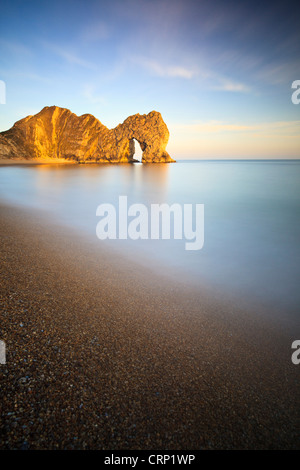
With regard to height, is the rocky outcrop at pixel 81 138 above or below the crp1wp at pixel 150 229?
above

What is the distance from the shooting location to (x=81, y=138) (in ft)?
316

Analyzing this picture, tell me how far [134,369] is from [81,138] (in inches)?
4368

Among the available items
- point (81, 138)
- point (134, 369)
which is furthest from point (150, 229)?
point (81, 138)

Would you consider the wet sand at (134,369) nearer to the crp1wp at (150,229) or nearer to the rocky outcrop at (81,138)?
the crp1wp at (150,229)

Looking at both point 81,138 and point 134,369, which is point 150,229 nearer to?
point 134,369

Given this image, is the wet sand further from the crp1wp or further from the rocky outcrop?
the rocky outcrop

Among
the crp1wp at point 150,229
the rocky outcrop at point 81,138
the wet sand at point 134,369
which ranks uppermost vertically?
the rocky outcrop at point 81,138

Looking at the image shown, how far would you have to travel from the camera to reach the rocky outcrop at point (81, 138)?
257 ft

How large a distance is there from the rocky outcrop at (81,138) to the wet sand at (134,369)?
3587 inches

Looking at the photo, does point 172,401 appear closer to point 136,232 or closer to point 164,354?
point 164,354

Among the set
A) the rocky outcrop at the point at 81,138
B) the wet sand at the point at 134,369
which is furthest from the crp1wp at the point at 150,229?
the rocky outcrop at the point at 81,138

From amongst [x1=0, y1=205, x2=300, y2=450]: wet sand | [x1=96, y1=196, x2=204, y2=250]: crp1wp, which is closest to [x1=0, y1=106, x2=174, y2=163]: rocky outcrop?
[x1=96, y1=196, x2=204, y2=250]: crp1wp

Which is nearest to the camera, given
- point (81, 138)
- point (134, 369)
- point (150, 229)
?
point (134, 369)

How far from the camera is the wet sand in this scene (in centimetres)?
179
